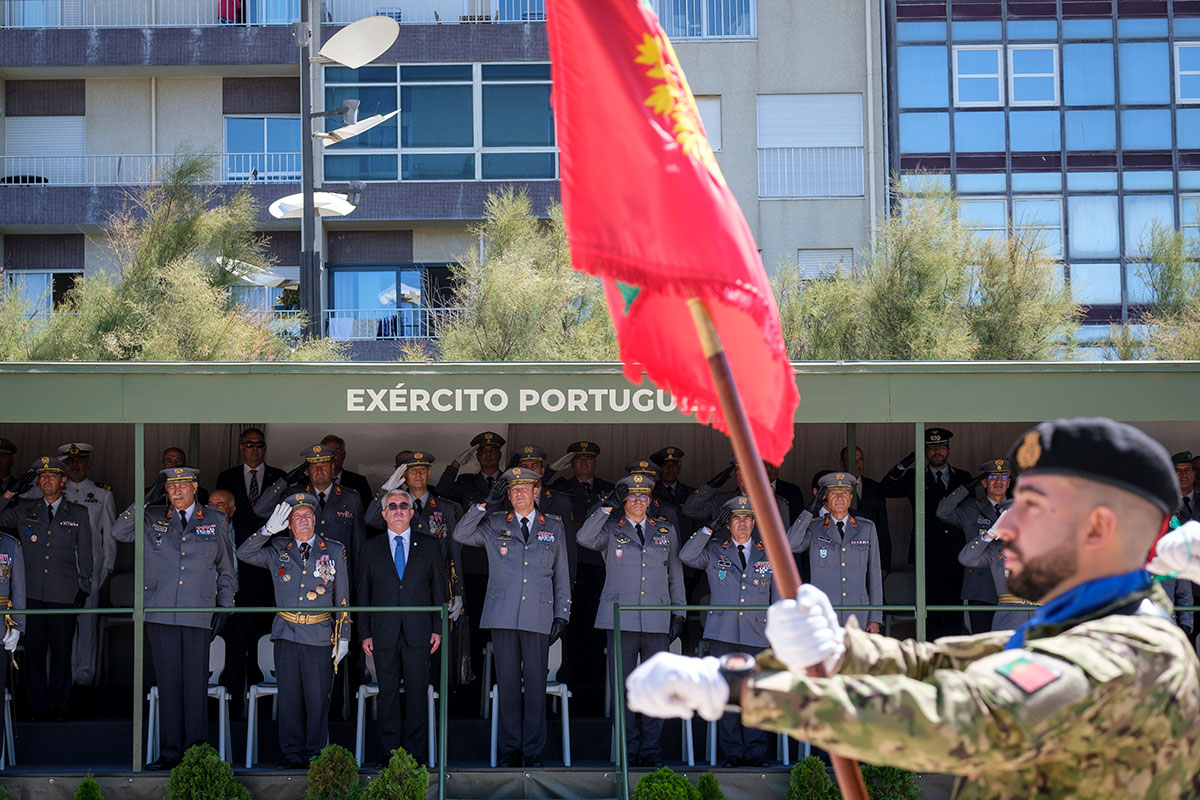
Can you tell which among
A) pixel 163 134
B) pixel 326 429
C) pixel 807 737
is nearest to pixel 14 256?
pixel 163 134

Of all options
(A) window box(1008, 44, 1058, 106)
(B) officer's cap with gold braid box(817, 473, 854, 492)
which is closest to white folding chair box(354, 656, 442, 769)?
(B) officer's cap with gold braid box(817, 473, 854, 492)

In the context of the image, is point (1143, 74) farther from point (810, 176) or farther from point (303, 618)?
point (303, 618)

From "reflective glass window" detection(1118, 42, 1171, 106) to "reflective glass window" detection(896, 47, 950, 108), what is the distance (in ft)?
9.91

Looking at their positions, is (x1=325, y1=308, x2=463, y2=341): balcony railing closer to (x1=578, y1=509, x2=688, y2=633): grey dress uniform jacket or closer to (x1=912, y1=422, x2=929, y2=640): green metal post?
(x1=578, y1=509, x2=688, y2=633): grey dress uniform jacket

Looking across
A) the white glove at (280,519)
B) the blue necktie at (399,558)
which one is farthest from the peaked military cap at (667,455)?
the white glove at (280,519)

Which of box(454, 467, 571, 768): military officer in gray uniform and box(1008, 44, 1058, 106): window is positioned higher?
box(1008, 44, 1058, 106): window

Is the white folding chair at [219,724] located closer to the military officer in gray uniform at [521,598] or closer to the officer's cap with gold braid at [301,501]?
the officer's cap with gold braid at [301,501]

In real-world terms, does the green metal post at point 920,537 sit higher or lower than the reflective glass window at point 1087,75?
lower

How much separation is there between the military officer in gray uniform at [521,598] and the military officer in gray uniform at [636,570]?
0.25 metres

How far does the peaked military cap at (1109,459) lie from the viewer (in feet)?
8.20

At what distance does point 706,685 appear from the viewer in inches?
91.3

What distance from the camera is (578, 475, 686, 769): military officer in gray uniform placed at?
816 centimetres

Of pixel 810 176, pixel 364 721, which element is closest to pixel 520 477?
pixel 364 721

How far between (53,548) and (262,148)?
1460 cm
